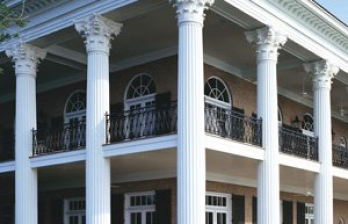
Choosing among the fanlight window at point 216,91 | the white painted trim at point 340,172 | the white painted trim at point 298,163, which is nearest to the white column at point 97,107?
the fanlight window at point 216,91

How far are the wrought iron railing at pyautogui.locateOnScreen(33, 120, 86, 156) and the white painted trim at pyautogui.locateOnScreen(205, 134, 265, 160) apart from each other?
4684 mm

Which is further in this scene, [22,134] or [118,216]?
[118,216]

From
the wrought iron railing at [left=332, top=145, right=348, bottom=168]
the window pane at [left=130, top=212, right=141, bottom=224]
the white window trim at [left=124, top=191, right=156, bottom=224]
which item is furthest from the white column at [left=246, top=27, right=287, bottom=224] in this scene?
the wrought iron railing at [left=332, top=145, right=348, bottom=168]

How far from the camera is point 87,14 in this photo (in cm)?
1549

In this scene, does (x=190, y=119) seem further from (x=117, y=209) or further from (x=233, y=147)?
(x=117, y=209)

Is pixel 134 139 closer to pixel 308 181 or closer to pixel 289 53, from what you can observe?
pixel 289 53

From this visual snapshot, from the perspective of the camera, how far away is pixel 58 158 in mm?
16750

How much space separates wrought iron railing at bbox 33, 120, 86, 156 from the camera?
57.3 feet

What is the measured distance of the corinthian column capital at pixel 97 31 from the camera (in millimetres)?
15297

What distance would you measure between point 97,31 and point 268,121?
516 cm

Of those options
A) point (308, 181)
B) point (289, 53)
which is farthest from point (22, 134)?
point (308, 181)

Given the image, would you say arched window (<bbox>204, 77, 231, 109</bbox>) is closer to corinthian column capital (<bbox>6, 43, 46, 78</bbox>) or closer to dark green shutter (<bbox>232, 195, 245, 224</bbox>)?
dark green shutter (<bbox>232, 195, 245, 224</bbox>)

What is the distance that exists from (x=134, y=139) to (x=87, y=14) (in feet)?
11.8

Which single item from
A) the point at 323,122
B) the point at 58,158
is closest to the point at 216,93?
the point at 323,122
